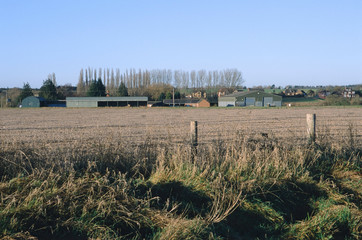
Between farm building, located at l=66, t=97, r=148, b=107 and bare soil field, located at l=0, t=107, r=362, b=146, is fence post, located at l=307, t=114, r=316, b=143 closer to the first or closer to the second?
bare soil field, located at l=0, t=107, r=362, b=146

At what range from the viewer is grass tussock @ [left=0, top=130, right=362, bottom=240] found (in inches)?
183

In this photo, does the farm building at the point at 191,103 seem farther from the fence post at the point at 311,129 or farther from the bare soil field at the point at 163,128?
the fence post at the point at 311,129

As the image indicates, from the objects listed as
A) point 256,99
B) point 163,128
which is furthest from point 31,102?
point 163,128

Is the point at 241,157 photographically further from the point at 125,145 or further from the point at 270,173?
the point at 125,145

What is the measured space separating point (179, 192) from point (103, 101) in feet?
289

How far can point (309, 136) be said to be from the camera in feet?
28.3

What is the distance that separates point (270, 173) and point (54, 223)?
4050 millimetres

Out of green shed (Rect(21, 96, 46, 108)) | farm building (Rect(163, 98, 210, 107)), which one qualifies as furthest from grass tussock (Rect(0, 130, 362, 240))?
farm building (Rect(163, 98, 210, 107))

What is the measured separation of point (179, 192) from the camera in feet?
19.5

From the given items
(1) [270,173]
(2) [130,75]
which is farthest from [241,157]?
(2) [130,75]

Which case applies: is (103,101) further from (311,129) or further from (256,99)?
(311,129)

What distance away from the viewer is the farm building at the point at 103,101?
89250mm

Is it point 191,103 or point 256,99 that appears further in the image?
point 191,103

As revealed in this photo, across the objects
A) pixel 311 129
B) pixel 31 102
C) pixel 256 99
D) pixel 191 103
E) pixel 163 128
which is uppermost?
pixel 256 99
